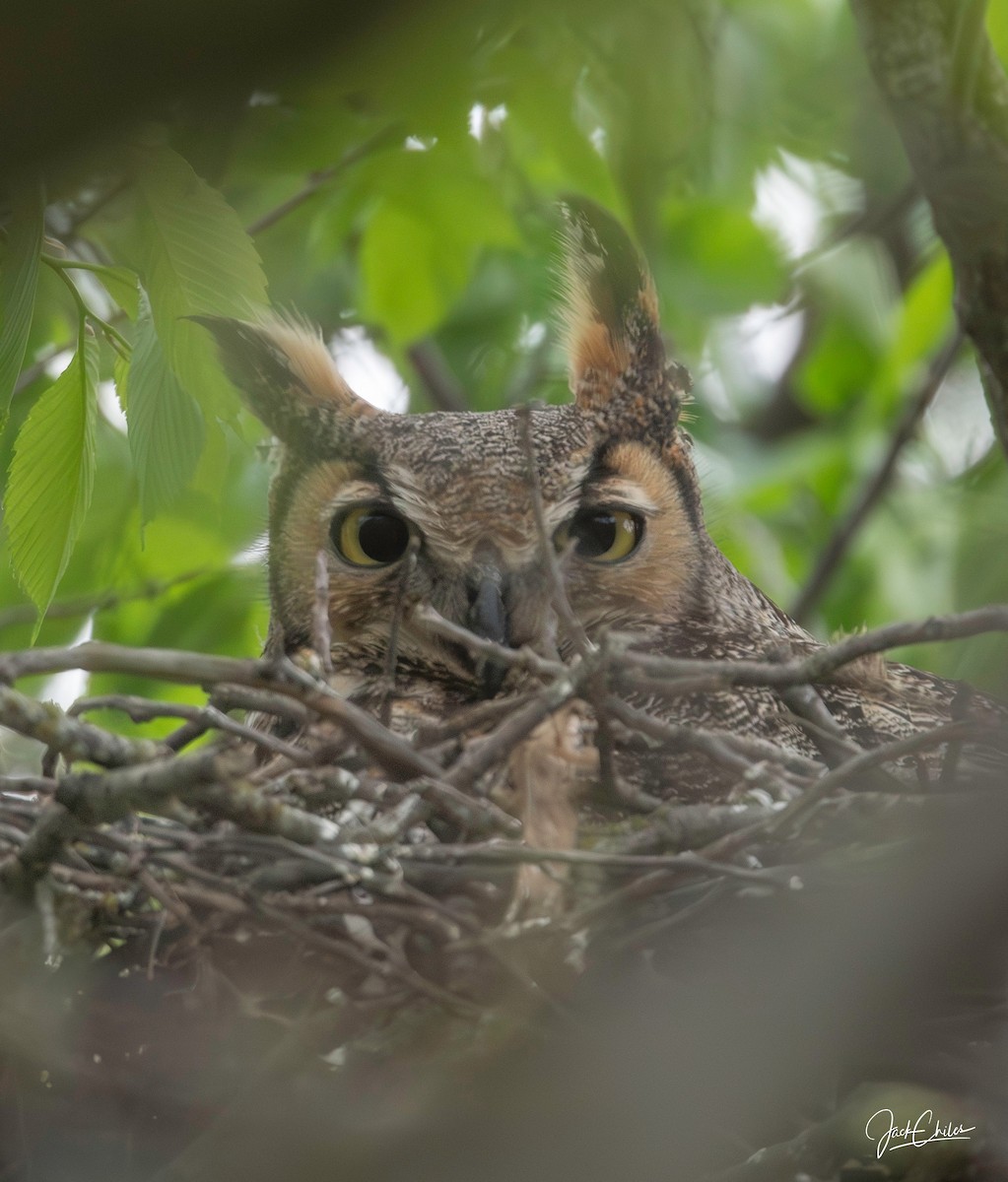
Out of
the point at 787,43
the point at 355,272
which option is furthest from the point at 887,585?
the point at 355,272

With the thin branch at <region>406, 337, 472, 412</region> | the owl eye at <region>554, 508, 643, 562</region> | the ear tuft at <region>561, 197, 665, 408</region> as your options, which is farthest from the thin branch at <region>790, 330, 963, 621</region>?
the owl eye at <region>554, 508, 643, 562</region>

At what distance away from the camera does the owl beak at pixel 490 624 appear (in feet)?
7.18

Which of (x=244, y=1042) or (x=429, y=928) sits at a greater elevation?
(x=429, y=928)

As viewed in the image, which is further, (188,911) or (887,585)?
(887,585)

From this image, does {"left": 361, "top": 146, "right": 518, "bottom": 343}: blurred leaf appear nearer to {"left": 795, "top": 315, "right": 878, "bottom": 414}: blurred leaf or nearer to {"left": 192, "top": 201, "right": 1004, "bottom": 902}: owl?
{"left": 192, "top": 201, "right": 1004, "bottom": 902}: owl

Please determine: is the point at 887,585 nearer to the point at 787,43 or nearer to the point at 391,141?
the point at 787,43

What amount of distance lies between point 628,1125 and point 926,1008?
0.35 m

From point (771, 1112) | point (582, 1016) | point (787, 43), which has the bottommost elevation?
point (771, 1112)

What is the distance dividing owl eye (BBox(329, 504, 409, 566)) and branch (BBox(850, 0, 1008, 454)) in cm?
107

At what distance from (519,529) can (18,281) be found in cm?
104

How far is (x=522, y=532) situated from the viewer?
233 cm

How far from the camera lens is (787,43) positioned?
364 cm

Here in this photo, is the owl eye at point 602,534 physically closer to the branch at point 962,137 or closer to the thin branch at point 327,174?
the branch at point 962,137

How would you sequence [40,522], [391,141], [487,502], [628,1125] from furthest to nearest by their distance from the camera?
1. [391,141]
2. [487,502]
3. [40,522]
4. [628,1125]
